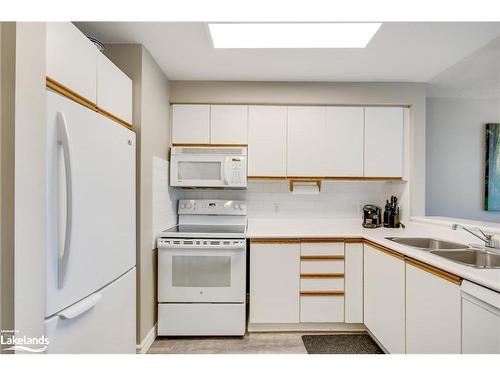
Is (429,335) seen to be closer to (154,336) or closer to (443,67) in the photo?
(154,336)

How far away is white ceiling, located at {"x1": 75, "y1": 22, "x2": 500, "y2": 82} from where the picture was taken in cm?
179

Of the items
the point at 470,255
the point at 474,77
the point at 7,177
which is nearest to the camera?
the point at 7,177

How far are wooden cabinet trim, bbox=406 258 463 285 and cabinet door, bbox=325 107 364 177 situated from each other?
1226 millimetres

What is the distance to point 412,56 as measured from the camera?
2.14 meters

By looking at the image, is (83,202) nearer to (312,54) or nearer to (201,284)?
(201,284)

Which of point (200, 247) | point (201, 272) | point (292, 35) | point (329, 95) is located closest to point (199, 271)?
point (201, 272)

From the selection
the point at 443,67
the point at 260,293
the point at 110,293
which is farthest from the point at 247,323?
the point at 443,67

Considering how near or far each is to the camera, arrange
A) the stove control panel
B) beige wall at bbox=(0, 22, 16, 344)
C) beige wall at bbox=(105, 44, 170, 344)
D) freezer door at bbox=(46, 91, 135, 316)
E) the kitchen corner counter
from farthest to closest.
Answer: the stove control panel
beige wall at bbox=(105, 44, 170, 344)
the kitchen corner counter
freezer door at bbox=(46, 91, 135, 316)
beige wall at bbox=(0, 22, 16, 344)

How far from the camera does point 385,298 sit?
1956mm

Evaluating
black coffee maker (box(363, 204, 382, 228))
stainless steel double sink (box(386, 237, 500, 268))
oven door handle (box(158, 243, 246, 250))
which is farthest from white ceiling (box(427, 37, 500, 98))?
oven door handle (box(158, 243, 246, 250))

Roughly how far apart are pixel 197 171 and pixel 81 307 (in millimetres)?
1646

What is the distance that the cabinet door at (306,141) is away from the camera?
270cm

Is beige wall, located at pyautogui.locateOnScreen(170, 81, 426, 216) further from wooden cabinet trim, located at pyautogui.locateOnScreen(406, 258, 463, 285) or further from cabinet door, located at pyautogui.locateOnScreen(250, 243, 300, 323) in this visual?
cabinet door, located at pyautogui.locateOnScreen(250, 243, 300, 323)

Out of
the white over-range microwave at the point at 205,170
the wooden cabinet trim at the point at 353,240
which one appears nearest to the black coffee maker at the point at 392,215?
the wooden cabinet trim at the point at 353,240
